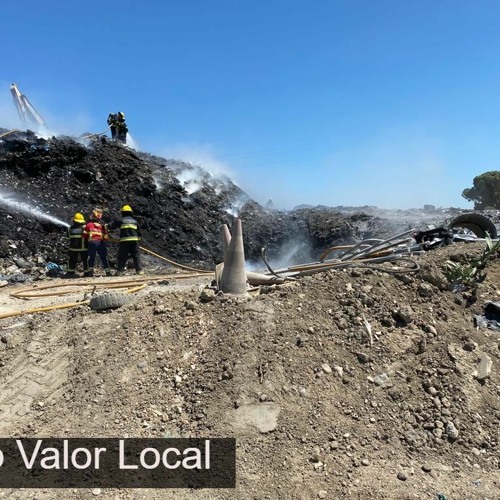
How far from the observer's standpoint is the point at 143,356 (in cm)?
411

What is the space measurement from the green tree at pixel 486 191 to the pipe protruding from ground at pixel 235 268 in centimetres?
3182

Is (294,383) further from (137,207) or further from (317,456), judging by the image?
(137,207)

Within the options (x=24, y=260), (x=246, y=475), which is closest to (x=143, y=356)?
(x=246, y=475)

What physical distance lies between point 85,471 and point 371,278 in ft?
10.9

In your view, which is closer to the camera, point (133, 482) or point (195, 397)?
point (133, 482)

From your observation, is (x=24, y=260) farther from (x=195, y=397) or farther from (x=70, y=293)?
(x=195, y=397)

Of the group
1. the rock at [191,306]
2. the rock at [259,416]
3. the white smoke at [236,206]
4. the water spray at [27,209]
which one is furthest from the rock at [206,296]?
the white smoke at [236,206]

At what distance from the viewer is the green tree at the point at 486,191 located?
32.5 m

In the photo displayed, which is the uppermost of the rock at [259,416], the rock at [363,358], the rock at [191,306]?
the rock at [191,306]

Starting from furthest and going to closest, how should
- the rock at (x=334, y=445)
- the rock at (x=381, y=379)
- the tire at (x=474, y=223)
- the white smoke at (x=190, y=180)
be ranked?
1. the white smoke at (x=190, y=180)
2. the tire at (x=474, y=223)
3. the rock at (x=381, y=379)
4. the rock at (x=334, y=445)

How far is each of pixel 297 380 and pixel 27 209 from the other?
37.6ft

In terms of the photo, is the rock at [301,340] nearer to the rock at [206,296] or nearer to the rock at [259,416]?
the rock at [259,416]

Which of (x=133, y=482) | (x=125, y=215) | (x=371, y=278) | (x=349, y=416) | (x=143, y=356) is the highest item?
(x=125, y=215)

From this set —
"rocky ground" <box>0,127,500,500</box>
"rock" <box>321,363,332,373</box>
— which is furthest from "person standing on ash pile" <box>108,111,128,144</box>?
"rock" <box>321,363,332,373</box>
